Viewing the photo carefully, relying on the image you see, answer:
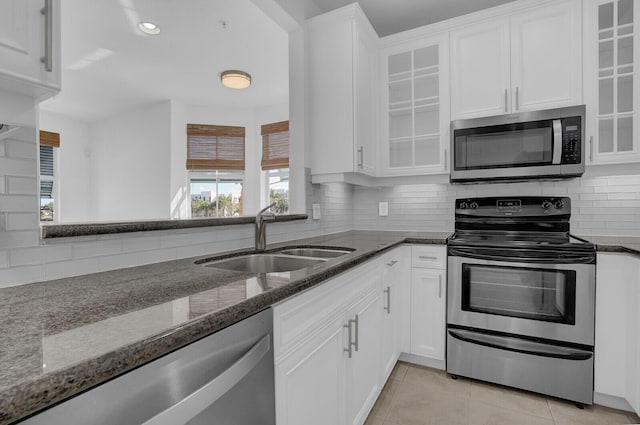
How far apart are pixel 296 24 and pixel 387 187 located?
58.8 inches

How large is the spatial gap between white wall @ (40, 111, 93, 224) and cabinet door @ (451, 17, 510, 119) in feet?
21.6

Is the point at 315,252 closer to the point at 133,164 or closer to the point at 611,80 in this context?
the point at 611,80

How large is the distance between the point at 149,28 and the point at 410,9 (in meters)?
2.36

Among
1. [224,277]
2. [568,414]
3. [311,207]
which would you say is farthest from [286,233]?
[568,414]

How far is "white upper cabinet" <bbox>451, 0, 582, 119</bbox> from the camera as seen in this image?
2.10 m

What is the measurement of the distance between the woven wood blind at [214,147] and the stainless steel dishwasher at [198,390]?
492 cm

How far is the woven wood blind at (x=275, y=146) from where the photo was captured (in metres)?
5.28

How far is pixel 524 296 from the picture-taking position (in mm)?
1935

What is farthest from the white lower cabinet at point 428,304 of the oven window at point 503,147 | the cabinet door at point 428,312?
the oven window at point 503,147

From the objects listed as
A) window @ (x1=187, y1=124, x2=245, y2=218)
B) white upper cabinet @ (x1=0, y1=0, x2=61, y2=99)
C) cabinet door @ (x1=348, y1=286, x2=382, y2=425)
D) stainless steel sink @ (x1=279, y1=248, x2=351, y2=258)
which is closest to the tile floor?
cabinet door @ (x1=348, y1=286, x2=382, y2=425)

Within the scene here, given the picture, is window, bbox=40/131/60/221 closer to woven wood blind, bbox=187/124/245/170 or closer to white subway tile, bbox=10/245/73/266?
woven wood blind, bbox=187/124/245/170

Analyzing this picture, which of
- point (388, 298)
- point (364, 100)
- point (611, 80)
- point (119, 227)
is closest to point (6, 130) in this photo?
point (119, 227)

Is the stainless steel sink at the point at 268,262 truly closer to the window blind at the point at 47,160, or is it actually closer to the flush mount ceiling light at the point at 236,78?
the flush mount ceiling light at the point at 236,78

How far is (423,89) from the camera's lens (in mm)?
2561
